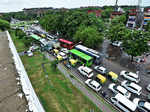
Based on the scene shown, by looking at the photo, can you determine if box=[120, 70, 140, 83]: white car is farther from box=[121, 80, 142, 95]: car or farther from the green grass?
the green grass

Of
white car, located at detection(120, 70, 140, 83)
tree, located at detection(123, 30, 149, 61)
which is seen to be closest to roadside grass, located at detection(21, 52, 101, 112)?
white car, located at detection(120, 70, 140, 83)

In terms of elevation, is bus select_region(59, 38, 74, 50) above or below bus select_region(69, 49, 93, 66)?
above

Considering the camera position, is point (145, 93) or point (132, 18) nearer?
point (145, 93)

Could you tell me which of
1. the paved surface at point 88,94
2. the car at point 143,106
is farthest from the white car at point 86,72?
the car at point 143,106

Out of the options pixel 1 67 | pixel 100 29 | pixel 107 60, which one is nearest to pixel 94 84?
pixel 107 60

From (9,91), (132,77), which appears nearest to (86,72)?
(132,77)

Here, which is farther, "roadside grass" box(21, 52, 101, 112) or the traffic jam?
"roadside grass" box(21, 52, 101, 112)

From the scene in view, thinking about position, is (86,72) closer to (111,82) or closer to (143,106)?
(111,82)

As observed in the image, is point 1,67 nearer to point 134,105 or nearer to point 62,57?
point 62,57
